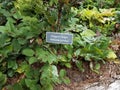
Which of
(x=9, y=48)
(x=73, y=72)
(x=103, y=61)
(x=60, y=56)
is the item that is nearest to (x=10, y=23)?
(x=9, y=48)

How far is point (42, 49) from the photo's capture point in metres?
2.70

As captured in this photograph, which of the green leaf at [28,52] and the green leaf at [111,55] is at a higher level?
the green leaf at [28,52]

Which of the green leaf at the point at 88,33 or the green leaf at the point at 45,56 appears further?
the green leaf at the point at 88,33

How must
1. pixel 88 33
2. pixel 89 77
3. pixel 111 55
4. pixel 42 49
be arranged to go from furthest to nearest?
pixel 88 33
pixel 111 55
pixel 89 77
pixel 42 49

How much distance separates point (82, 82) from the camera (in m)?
2.87

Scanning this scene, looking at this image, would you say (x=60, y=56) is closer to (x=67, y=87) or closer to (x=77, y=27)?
(x=67, y=87)

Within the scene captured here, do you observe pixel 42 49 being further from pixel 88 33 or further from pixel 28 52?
pixel 88 33

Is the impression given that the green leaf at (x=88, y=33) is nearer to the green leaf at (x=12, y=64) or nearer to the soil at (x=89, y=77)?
the soil at (x=89, y=77)

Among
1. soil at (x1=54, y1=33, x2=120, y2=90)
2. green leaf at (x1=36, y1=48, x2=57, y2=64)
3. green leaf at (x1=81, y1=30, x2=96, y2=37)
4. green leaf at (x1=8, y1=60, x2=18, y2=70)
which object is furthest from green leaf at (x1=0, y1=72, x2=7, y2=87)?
green leaf at (x1=81, y1=30, x2=96, y2=37)

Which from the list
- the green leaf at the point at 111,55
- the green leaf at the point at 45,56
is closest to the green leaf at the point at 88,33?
the green leaf at the point at 111,55

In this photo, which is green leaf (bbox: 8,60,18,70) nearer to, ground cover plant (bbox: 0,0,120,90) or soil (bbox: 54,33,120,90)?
ground cover plant (bbox: 0,0,120,90)

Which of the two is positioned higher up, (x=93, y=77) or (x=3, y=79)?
(x=3, y=79)

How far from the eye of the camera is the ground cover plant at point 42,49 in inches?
104

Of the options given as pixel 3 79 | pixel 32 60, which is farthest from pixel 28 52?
pixel 3 79
